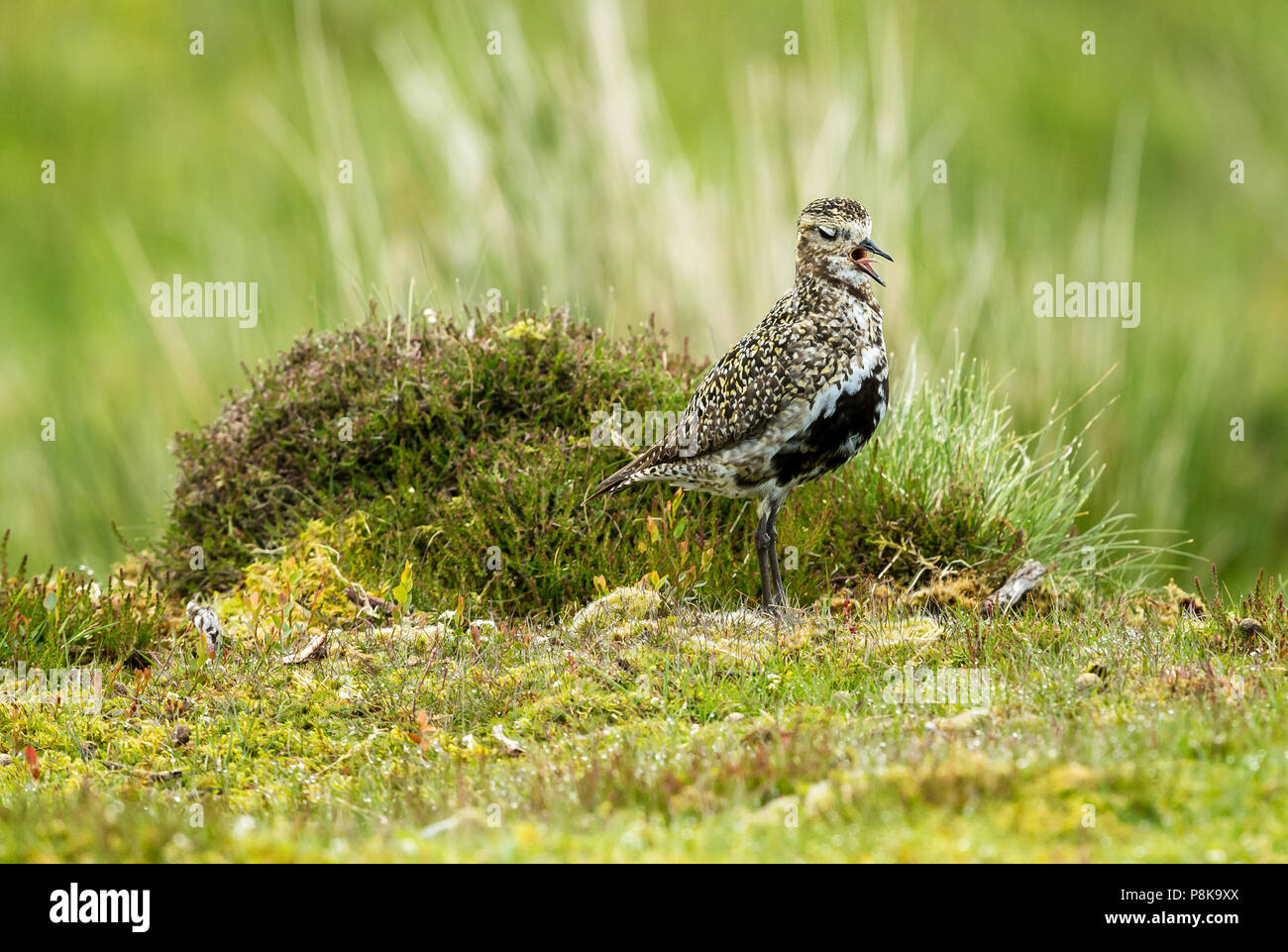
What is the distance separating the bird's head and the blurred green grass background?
2464 mm

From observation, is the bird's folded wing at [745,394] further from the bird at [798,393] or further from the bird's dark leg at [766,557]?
the bird's dark leg at [766,557]

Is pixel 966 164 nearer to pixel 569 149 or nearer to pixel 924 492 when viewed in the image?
pixel 569 149

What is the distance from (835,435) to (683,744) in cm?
257

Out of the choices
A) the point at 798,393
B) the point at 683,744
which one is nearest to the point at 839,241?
the point at 798,393

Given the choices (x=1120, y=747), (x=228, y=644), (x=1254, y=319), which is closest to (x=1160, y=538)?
(x=1254, y=319)

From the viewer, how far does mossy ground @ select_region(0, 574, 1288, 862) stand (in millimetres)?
4895

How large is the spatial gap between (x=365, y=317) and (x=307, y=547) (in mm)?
2266

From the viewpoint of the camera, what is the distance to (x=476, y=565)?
930cm

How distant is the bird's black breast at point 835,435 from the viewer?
318 inches

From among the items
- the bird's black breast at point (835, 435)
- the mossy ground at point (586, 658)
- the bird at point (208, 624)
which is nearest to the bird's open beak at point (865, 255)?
the bird's black breast at point (835, 435)

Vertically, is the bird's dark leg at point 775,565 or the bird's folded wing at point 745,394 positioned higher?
the bird's folded wing at point 745,394

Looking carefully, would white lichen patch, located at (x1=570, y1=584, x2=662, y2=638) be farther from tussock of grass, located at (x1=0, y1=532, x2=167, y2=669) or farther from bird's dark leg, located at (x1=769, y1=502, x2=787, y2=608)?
tussock of grass, located at (x1=0, y1=532, x2=167, y2=669)

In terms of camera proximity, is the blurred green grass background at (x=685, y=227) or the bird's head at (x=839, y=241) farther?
the blurred green grass background at (x=685, y=227)

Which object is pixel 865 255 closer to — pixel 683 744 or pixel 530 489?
pixel 530 489
